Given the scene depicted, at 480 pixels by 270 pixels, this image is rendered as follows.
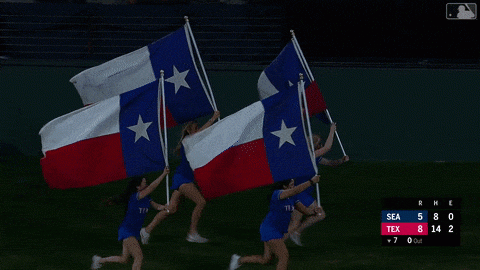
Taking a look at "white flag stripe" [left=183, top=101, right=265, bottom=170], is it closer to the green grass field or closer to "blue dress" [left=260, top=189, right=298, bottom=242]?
"blue dress" [left=260, top=189, right=298, bottom=242]

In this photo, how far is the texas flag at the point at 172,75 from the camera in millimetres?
13477

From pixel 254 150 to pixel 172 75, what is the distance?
2.59 m

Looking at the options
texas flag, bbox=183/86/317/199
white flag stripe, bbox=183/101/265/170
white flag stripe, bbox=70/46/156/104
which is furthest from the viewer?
white flag stripe, bbox=70/46/156/104

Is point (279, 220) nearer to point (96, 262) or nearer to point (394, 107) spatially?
point (96, 262)

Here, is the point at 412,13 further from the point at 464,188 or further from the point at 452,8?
the point at 464,188

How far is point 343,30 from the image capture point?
2109cm

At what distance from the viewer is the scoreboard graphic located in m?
11.7

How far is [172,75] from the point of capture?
13.5m

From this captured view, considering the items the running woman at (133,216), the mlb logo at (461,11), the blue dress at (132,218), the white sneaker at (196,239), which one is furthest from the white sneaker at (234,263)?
the mlb logo at (461,11)

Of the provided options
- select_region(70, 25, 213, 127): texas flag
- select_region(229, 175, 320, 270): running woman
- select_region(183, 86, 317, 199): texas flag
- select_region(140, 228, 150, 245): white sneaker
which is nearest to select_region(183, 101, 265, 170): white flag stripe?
select_region(183, 86, 317, 199): texas flag

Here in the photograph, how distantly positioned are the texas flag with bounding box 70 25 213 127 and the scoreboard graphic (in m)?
3.07

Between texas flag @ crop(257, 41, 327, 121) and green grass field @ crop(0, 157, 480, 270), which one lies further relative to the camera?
texas flag @ crop(257, 41, 327, 121)

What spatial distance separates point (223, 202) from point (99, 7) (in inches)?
258

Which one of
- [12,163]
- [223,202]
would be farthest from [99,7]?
[223,202]
